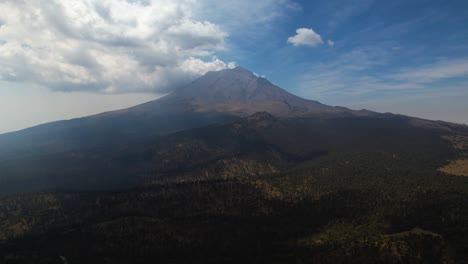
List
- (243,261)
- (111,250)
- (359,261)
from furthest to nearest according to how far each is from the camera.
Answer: (111,250) → (243,261) → (359,261)

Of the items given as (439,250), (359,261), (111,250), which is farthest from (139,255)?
(439,250)

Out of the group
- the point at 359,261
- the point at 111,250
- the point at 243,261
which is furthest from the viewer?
the point at 111,250

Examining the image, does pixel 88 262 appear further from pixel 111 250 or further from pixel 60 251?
pixel 60 251

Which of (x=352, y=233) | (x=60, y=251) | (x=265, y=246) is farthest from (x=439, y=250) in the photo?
(x=60, y=251)

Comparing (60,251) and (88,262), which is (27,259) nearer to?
(60,251)

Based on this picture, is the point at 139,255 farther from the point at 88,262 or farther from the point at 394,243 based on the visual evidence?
the point at 394,243

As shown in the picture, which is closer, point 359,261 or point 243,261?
point 359,261

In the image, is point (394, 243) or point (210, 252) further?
point (210, 252)
